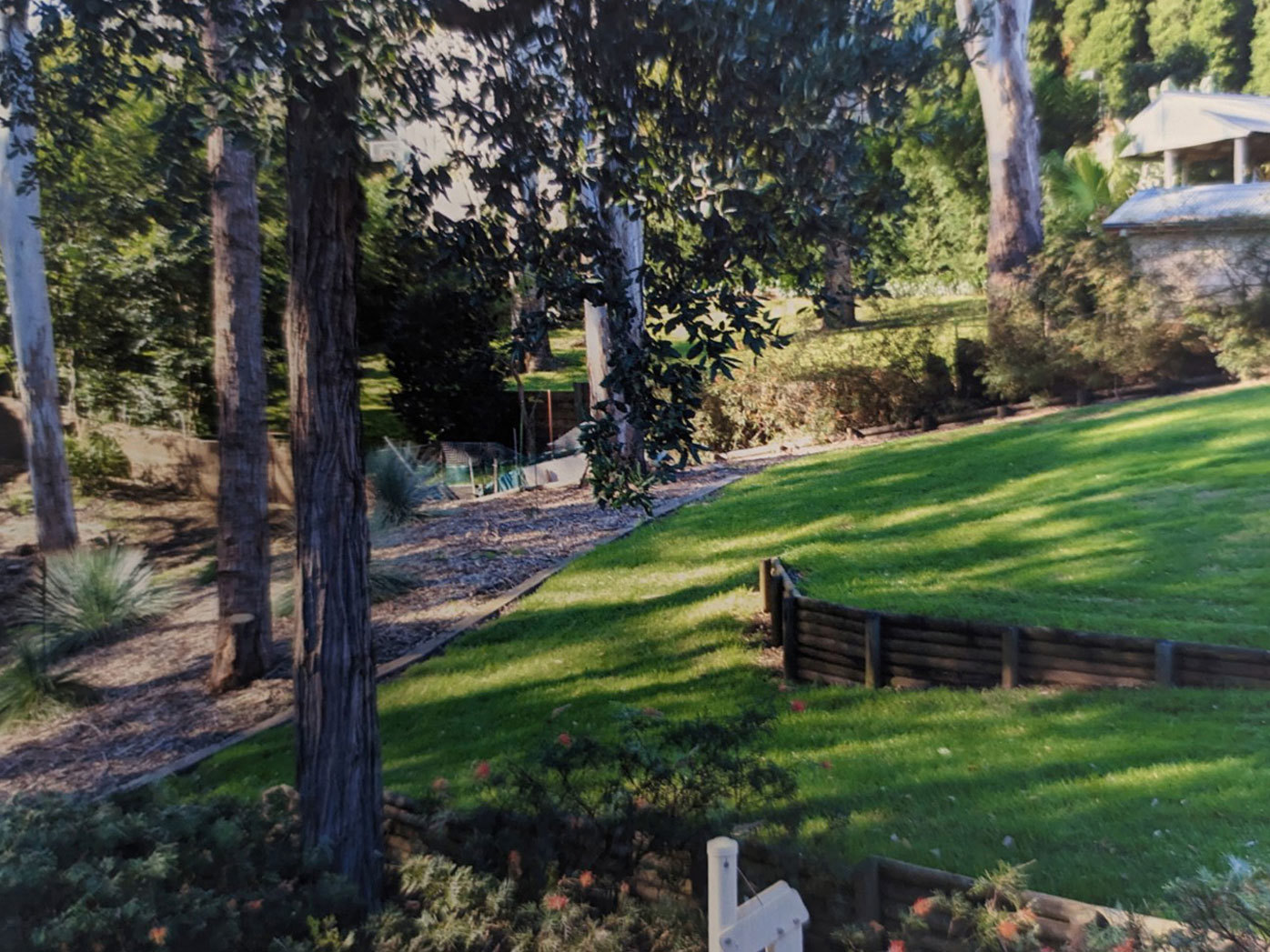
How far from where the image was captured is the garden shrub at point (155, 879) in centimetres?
254

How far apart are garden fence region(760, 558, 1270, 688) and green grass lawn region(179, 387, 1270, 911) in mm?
60

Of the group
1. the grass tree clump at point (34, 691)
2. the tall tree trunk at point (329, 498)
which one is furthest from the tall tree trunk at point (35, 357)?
the tall tree trunk at point (329, 498)

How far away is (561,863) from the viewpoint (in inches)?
127

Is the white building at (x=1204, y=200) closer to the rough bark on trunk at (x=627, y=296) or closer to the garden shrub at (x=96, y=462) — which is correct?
the rough bark on trunk at (x=627, y=296)

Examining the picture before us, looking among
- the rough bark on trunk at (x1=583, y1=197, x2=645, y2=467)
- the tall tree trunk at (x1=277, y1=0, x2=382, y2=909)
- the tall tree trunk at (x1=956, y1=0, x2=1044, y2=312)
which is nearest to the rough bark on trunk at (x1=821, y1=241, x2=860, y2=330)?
the rough bark on trunk at (x1=583, y1=197, x2=645, y2=467)

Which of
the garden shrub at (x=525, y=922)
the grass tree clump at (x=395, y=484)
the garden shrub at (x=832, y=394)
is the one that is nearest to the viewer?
the garden shrub at (x=525, y=922)

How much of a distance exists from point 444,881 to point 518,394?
4.60m

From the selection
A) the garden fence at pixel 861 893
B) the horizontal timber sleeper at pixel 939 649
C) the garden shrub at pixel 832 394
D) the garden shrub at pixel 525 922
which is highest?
the garden shrub at pixel 832 394

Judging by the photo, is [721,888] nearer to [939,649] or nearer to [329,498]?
[939,649]

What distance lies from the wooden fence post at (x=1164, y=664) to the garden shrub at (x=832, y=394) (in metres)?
1.84

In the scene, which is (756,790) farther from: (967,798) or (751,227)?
(751,227)

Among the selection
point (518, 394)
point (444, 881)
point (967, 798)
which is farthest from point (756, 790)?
point (518, 394)

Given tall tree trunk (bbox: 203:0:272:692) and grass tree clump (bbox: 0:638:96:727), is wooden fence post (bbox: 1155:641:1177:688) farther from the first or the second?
grass tree clump (bbox: 0:638:96:727)

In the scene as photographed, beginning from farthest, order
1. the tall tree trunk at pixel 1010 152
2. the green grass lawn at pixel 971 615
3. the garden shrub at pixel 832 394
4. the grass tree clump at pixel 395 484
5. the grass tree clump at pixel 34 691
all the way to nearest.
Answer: the grass tree clump at pixel 395 484
the grass tree clump at pixel 34 691
the garden shrub at pixel 832 394
the tall tree trunk at pixel 1010 152
the green grass lawn at pixel 971 615
